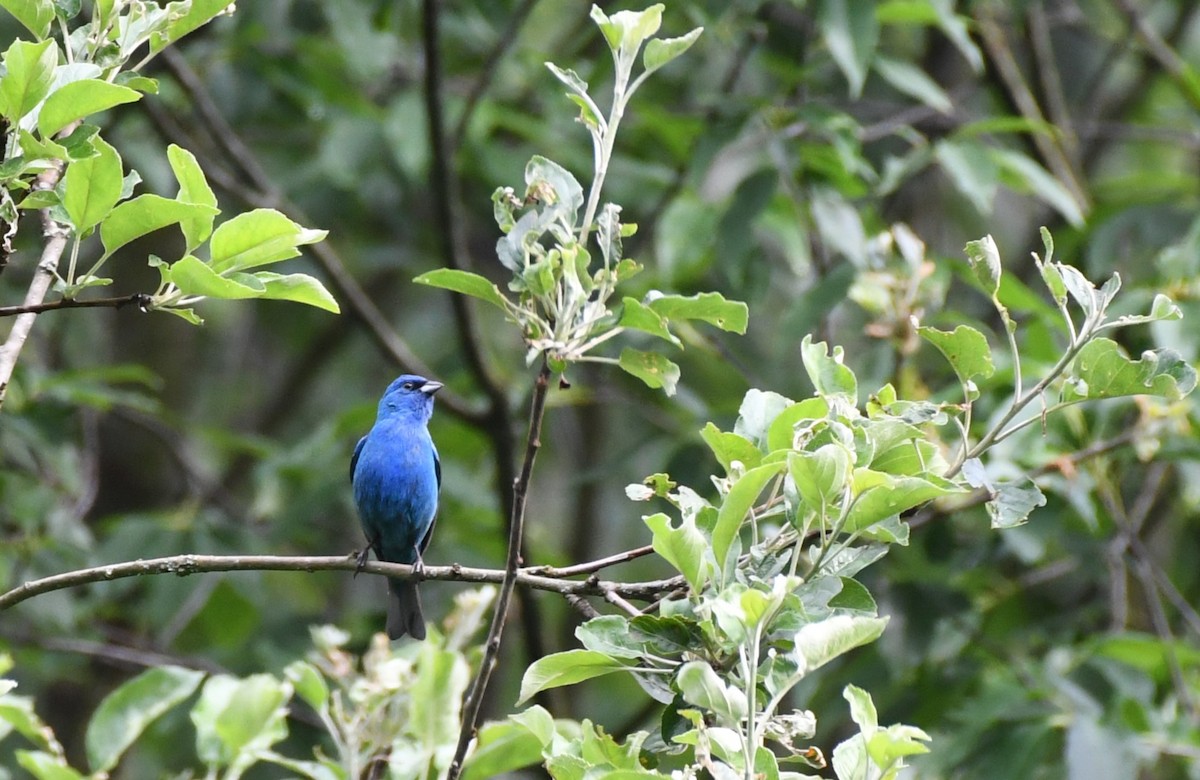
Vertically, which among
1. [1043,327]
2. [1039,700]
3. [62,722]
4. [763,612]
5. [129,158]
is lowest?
[62,722]

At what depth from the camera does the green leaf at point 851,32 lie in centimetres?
486

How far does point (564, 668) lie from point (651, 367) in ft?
1.83

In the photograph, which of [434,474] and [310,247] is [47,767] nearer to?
[434,474]

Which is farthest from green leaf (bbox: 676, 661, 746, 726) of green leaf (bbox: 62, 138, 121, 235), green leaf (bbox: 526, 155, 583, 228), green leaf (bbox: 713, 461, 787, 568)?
green leaf (bbox: 62, 138, 121, 235)

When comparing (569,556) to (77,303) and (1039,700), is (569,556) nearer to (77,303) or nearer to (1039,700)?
(1039,700)

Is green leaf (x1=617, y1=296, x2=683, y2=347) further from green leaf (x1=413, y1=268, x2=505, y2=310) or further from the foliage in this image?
green leaf (x1=413, y1=268, x2=505, y2=310)

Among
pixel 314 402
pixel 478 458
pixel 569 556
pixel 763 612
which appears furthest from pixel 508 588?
pixel 314 402

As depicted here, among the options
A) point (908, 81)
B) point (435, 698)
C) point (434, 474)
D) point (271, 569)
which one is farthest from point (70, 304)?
point (908, 81)

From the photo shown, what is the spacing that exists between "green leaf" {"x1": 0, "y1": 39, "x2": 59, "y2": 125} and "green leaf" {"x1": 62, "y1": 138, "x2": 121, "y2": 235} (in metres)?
0.12

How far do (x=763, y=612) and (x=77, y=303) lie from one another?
1.17m

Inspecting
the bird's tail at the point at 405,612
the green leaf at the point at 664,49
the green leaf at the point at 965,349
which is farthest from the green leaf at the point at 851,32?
the green leaf at the point at 664,49

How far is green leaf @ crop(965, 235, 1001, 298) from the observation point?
2.37 m

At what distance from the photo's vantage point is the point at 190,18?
2.50 metres

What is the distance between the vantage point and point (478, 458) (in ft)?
24.2
